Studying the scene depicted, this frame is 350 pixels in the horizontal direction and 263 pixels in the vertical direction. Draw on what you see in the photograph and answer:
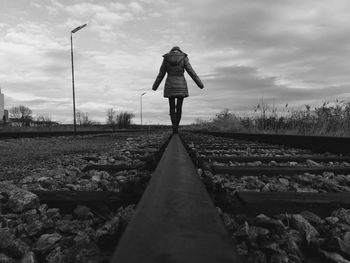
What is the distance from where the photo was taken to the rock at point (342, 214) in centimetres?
184

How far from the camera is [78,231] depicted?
1.65 m

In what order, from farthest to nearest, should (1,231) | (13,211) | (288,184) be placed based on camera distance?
(288,184) → (13,211) → (1,231)

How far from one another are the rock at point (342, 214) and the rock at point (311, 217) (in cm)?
10

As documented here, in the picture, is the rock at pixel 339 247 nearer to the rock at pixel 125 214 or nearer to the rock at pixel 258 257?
the rock at pixel 258 257

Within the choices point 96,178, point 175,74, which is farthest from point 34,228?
point 175,74

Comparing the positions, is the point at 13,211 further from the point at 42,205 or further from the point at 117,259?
the point at 117,259

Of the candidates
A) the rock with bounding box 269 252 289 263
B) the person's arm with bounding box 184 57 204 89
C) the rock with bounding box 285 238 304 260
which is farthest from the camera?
the person's arm with bounding box 184 57 204 89

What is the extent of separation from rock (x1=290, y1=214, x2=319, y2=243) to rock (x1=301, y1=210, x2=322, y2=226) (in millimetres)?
111

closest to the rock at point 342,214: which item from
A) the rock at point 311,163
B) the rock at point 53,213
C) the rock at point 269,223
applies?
the rock at point 269,223

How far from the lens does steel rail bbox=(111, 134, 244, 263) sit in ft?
2.71

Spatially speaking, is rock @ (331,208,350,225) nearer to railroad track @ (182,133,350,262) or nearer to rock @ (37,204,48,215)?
railroad track @ (182,133,350,262)

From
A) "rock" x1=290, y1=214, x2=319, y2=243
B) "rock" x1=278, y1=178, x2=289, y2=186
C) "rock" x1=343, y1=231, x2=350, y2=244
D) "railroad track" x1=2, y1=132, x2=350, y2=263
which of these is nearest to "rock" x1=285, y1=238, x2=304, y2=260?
"railroad track" x1=2, y1=132, x2=350, y2=263

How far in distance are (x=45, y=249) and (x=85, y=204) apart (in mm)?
612

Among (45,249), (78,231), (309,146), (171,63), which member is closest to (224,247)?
(45,249)
